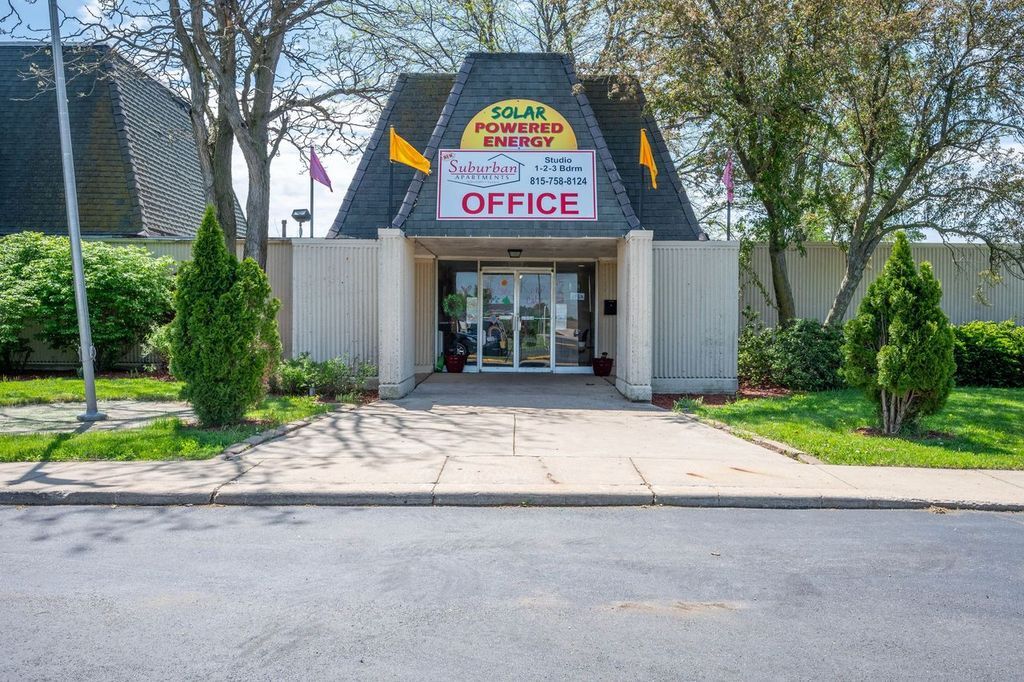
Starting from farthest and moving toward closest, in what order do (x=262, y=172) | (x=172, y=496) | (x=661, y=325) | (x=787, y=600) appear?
1. (x=262, y=172)
2. (x=661, y=325)
3. (x=172, y=496)
4. (x=787, y=600)

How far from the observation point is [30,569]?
4809mm

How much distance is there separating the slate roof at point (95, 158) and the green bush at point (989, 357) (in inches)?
717

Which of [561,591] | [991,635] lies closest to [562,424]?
[561,591]

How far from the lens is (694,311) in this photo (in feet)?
46.9

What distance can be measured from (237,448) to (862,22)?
12412 millimetres

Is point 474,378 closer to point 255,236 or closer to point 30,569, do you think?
point 255,236

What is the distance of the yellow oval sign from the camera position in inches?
545

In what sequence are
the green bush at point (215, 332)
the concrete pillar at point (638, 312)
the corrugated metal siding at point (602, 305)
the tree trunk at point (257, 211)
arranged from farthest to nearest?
the corrugated metal siding at point (602, 305) → the tree trunk at point (257, 211) → the concrete pillar at point (638, 312) → the green bush at point (215, 332)

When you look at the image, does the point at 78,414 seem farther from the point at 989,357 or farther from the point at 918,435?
the point at 989,357

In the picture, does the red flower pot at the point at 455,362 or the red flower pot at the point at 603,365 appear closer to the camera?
the red flower pot at the point at 603,365

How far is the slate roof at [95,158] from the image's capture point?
19000 millimetres

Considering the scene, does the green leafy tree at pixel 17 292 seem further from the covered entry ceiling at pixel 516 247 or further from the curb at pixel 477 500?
the curb at pixel 477 500

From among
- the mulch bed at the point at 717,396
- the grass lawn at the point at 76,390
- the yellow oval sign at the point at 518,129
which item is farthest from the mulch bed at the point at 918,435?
the grass lawn at the point at 76,390

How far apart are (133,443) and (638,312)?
8.36 meters
